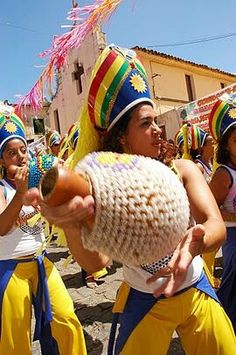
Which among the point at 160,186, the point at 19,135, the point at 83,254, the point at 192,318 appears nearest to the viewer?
the point at 160,186

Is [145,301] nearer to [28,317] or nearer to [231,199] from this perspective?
[28,317]

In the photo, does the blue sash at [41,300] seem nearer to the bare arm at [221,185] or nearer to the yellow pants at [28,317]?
the yellow pants at [28,317]

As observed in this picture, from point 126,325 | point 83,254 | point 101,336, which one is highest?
point 83,254

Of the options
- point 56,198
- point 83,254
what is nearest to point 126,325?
point 83,254

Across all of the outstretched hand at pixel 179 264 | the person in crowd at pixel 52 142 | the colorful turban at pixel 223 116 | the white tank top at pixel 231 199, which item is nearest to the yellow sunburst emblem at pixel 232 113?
the colorful turban at pixel 223 116

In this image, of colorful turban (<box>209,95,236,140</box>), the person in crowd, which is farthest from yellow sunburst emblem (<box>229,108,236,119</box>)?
the person in crowd

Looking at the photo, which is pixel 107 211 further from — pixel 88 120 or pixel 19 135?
pixel 19 135

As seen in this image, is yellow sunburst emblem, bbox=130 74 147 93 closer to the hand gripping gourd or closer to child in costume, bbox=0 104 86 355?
the hand gripping gourd

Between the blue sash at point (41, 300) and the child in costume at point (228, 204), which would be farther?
the child in costume at point (228, 204)

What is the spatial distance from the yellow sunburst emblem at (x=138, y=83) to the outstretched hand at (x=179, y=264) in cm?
72

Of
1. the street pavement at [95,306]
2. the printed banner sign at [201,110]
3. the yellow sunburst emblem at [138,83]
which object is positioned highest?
the printed banner sign at [201,110]

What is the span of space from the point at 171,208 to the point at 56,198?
0.96 feet

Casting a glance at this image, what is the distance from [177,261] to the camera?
1039 mm

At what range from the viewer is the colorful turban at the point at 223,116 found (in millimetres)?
2843
